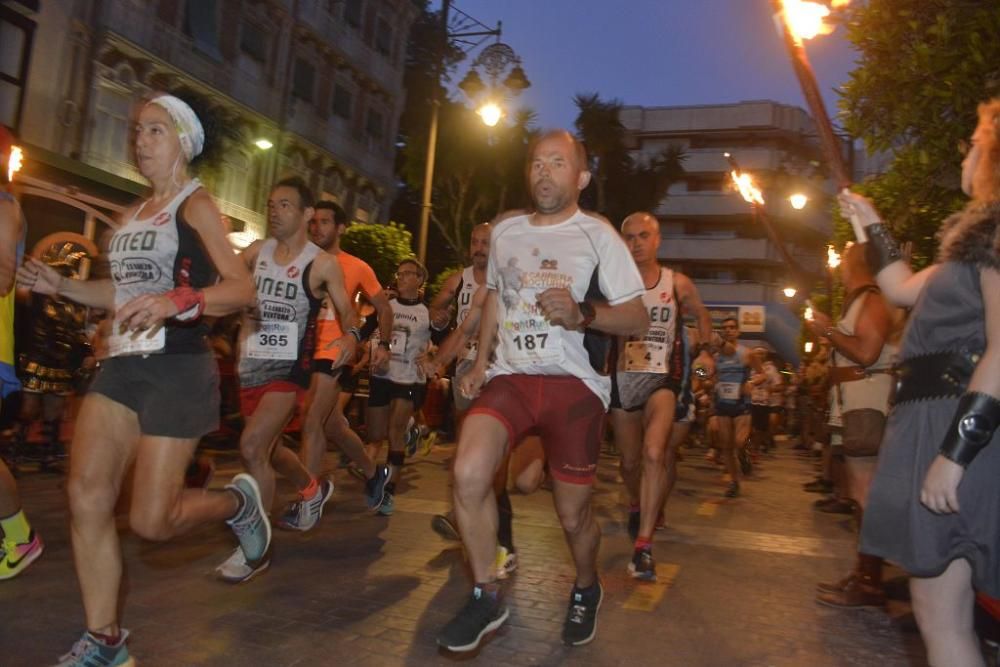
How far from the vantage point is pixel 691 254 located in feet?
184

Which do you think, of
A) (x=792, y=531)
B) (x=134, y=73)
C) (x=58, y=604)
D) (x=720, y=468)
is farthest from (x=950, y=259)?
(x=134, y=73)

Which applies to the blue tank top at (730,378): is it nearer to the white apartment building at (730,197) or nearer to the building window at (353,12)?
the building window at (353,12)

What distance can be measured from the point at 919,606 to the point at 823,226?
59997 millimetres

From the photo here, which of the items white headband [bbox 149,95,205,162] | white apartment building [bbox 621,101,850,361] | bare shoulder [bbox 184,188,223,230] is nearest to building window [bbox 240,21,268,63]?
white headband [bbox 149,95,205,162]

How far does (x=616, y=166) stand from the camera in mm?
33562

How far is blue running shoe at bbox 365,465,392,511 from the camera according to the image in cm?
671

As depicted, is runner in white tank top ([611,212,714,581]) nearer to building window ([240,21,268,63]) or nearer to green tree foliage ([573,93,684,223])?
building window ([240,21,268,63])

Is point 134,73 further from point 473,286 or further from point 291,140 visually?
point 473,286

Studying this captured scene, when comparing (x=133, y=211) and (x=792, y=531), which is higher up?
(x=133, y=211)

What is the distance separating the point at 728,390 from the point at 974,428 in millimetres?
9814

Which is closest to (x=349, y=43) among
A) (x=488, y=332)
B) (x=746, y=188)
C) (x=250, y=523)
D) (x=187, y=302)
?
(x=746, y=188)

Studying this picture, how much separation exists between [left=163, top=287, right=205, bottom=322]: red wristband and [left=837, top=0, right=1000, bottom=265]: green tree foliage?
5724 millimetres

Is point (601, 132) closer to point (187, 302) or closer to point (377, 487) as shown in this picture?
point (377, 487)

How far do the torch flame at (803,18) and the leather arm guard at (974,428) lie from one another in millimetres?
1620
